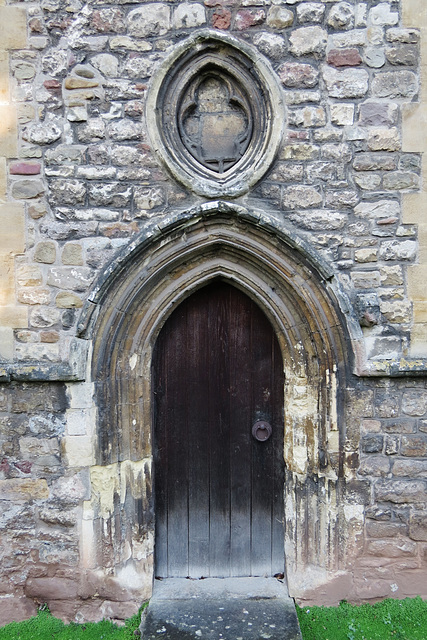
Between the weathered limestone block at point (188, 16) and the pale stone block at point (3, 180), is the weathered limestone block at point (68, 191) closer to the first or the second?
the pale stone block at point (3, 180)

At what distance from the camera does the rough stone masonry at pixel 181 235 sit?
10.3 feet

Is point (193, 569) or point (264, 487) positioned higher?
point (264, 487)

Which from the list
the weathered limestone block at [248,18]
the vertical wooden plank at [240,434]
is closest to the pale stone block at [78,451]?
the vertical wooden plank at [240,434]

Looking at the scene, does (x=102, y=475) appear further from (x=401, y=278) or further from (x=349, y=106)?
(x=349, y=106)

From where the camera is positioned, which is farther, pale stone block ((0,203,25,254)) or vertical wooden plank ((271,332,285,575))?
vertical wooden plank ((271,332,285,575))

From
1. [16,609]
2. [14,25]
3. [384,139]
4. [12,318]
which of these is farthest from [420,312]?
[16,609]

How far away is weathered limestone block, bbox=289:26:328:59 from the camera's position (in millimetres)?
3109

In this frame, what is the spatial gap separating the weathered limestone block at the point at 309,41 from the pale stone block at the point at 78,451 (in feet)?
9.85

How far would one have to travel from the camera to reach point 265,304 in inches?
134

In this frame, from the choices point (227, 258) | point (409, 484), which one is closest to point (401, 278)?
point (227, 258)

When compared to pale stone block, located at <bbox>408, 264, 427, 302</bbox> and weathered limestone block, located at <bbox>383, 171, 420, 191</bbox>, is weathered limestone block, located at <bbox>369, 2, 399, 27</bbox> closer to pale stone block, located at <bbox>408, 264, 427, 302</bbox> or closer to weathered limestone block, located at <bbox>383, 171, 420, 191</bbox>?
weathered limestone block, located at <bbox>383, 171, 420, 191</bbox>

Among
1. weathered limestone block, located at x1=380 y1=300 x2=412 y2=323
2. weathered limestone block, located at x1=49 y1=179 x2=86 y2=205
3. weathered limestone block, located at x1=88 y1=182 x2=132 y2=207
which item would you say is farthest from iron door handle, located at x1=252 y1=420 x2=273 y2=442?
weathered limestone block, located at x1=49 y1=179 x2=86 y2=205

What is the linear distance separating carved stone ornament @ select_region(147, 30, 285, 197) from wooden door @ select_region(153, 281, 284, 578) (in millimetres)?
849

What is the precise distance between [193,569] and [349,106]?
11.9 feet
